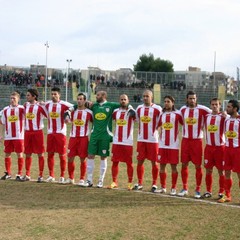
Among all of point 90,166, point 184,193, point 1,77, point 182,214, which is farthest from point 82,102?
point 1,77

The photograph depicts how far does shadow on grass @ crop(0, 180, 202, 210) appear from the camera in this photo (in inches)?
352

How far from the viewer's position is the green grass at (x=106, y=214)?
23.4 ft

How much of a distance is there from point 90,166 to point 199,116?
2636 millimetres

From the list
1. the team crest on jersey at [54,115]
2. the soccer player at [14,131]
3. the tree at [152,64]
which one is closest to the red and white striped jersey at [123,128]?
the team crest on jersey at [54,115]

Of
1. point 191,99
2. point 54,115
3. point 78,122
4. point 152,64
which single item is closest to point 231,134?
point 191,99

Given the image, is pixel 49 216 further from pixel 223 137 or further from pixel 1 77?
pixel 1 77

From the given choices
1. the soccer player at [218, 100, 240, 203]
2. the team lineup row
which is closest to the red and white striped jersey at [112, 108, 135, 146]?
the team lineup row

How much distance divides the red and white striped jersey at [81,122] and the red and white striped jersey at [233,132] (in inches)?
124

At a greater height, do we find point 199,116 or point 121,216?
point 199,116

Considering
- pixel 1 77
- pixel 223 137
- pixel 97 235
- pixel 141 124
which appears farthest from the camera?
pixel 1 77

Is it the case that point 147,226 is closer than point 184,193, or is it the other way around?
point 147,226

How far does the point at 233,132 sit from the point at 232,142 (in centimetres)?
19

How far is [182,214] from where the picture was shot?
8375 millimetres

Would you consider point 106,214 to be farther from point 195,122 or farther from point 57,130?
point 57,130
